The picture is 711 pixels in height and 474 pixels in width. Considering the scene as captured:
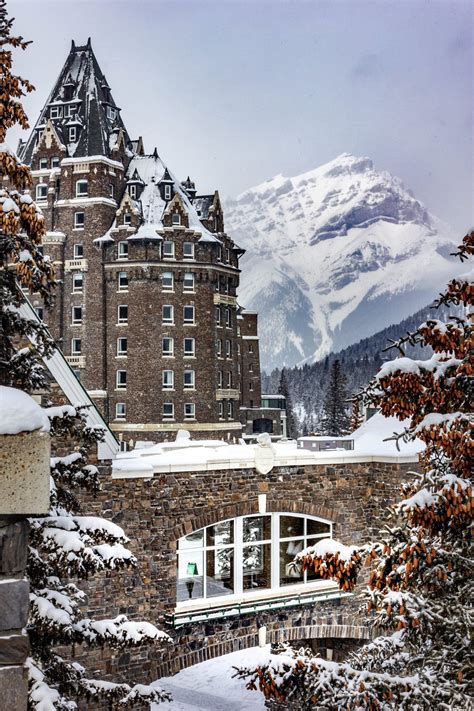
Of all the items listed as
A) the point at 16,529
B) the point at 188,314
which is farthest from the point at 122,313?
the point at 16,529

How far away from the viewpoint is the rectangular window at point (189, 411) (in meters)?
49.7

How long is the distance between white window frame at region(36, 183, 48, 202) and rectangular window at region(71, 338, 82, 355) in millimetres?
9157

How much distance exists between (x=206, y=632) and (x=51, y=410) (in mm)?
9257

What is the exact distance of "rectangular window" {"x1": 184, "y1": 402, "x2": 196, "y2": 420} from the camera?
163 feet

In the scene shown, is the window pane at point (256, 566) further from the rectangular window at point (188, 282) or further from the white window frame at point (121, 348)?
the rectangular window at point (188, 282)

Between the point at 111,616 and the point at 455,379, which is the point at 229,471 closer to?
the point at 111,616

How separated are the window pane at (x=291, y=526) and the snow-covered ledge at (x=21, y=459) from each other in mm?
15108

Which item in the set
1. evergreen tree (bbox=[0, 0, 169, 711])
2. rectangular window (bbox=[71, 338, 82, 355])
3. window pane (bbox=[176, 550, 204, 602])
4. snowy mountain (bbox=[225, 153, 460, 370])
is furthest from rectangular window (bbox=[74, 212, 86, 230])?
snowy mountain (bbox=[225, 153, 460, 370])

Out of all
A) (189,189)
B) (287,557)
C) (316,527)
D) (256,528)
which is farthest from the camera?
(189,189)

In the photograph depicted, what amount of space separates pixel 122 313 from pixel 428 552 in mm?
44633

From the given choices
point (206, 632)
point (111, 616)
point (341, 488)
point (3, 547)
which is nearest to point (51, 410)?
point (3, 547)

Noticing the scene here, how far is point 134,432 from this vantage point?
48688 mm

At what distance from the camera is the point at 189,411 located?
49.9m

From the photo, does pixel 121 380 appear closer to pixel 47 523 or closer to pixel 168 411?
pixel 168 411
